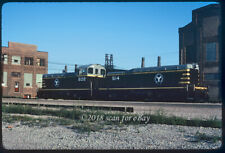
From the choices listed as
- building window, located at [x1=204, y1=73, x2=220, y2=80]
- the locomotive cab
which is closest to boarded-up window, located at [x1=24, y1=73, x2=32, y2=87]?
the locomotive cab

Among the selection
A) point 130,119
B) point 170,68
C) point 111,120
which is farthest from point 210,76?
point 111,120

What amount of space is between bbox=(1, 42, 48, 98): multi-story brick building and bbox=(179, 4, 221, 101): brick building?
27607 mm

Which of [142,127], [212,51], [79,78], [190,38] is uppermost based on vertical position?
[190,38]

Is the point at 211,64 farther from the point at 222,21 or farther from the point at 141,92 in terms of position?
the point at 222,21

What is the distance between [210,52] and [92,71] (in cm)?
1913

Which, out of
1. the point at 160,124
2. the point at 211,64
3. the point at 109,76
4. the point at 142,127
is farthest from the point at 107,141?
the point at 211,64

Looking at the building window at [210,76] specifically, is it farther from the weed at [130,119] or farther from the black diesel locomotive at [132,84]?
the weed at [130,119]

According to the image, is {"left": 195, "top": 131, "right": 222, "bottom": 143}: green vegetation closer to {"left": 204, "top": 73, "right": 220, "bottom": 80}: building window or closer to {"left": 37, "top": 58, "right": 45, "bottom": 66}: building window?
{"left": 204, "top": 73, "right": 220, "bottom": 80}: building window

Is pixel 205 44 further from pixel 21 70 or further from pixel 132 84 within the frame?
pixel 21 70

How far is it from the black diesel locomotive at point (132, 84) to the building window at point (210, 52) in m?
13.3

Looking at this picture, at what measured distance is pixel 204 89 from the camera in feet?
63.6

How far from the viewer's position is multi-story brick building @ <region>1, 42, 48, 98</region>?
40.0 meters

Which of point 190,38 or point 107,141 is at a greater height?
point 190,38

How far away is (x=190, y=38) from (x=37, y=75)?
29610 mm
